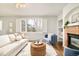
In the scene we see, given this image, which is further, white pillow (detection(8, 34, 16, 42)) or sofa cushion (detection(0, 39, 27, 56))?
white pillow (detection(8, 34, 16, 42))

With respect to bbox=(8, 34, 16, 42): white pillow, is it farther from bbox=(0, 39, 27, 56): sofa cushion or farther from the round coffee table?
the round coffee table

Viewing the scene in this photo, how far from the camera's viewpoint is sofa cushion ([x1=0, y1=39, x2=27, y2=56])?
73.9 inches

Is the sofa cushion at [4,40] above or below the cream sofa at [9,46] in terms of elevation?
above

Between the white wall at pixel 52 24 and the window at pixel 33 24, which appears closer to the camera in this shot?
the window at pixel 33 24

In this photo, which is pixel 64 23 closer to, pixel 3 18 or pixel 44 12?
pixel 44 12

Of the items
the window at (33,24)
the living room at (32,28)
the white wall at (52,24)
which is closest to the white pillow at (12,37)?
the living room at (32,28)

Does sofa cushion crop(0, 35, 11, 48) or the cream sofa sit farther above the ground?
sofa cushion crop(0, 35, 11, 48)

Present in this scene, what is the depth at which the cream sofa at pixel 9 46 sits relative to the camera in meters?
1.92

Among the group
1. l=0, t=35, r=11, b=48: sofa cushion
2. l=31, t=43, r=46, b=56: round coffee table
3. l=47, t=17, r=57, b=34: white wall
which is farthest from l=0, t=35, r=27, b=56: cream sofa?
l=47, t=17, r=57, b=34: white wall

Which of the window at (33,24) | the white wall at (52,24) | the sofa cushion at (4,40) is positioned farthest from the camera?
the white wall at (52,24)

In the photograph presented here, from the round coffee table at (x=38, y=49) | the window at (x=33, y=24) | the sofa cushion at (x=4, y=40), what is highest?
the window at (x=33, y=24)

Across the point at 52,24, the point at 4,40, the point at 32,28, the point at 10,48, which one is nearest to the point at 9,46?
the point at 10,48

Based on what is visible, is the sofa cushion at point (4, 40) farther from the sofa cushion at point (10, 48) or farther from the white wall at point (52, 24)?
the white wall at point (52, 24)

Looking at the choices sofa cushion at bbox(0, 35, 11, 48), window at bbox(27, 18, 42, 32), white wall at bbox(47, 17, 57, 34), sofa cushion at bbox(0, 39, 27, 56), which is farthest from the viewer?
white wall at bbox(47, 17, 57, 34)
